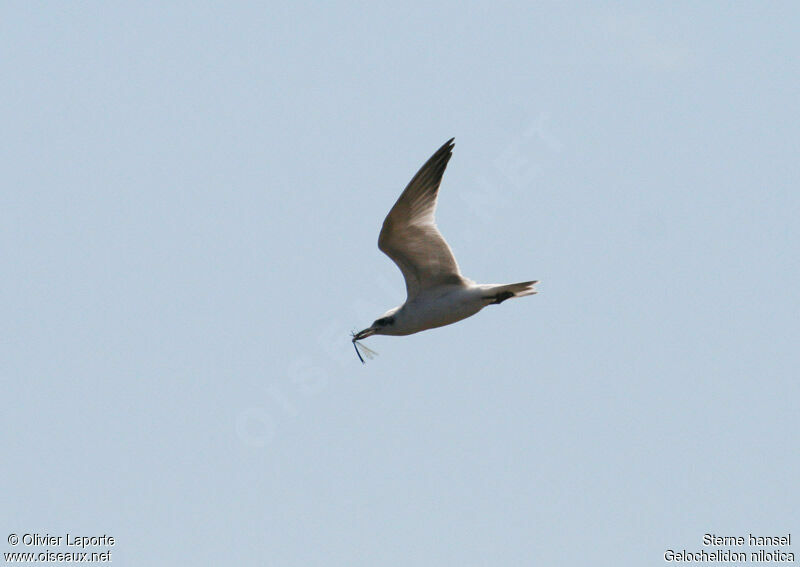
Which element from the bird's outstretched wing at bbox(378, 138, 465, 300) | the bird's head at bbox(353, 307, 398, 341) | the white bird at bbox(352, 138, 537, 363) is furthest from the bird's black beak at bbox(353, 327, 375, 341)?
the bird's outstretched wing at bbox(378, 138, 465, 300)

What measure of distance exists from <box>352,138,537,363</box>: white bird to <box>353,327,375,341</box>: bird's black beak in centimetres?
82

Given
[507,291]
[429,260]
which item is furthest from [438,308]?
[507,291]

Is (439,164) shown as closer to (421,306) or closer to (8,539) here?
(421,306)

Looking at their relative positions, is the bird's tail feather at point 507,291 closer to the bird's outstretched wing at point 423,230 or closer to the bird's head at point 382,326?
the bird's outstretched wing at point 423,230

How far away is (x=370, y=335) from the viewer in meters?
24.2

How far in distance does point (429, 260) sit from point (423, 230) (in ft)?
1.59

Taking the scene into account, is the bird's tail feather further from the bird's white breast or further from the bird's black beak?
the bird's black beak

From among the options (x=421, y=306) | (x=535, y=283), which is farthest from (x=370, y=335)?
(x=535, y=283)

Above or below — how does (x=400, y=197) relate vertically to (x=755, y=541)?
above

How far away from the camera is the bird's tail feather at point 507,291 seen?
22750 millimetres

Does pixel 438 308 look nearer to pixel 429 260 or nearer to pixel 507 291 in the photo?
pixel 429 260

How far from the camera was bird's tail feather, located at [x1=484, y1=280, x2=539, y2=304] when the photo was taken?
22.8 metres

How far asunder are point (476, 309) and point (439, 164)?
2.29 metres

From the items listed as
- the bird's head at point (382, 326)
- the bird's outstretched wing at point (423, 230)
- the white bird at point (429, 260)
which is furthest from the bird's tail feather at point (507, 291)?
the bird's head at point (382, 326)
